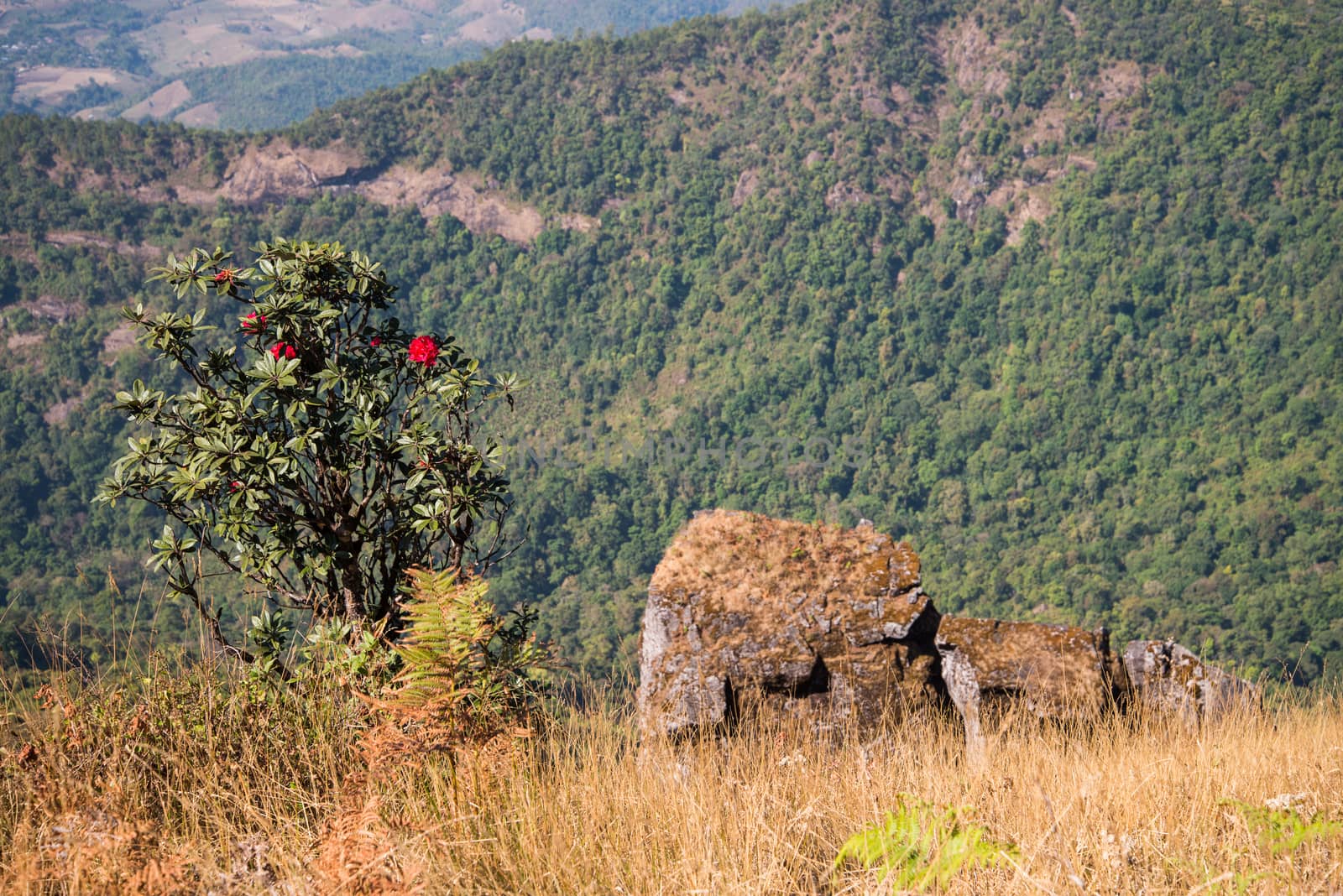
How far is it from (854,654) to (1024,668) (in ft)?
3.26

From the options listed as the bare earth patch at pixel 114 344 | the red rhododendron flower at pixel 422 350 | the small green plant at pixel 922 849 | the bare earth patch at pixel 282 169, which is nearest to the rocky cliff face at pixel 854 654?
the red rhododendron flower at pixel 422 350

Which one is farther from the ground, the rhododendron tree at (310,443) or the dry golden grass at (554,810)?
the rhododendron tree at (310,443)

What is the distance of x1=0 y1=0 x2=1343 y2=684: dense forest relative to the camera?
6812 cm

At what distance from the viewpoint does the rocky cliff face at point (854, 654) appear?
5684 millimetres

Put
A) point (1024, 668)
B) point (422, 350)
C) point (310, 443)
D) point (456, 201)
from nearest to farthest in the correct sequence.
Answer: point (310, 443) < point (422, 350) < point (1024, 668) < point (456, 201)

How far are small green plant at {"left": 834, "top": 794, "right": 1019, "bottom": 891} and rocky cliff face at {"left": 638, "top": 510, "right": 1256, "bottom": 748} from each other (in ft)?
8.44

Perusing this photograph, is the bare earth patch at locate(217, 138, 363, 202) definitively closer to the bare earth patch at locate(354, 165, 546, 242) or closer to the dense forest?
the dense forest

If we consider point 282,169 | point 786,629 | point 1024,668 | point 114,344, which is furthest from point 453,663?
point 282,169

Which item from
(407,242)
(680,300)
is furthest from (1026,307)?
(407,242)

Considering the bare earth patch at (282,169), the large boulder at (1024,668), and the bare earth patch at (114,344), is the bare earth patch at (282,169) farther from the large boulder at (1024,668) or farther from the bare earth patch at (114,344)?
the large boulder at (1024,668)

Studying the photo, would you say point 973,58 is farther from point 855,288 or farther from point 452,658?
point 452,658

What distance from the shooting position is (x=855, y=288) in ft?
334

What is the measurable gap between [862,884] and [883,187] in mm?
108538

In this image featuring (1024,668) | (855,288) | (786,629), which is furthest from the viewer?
(855,288)
